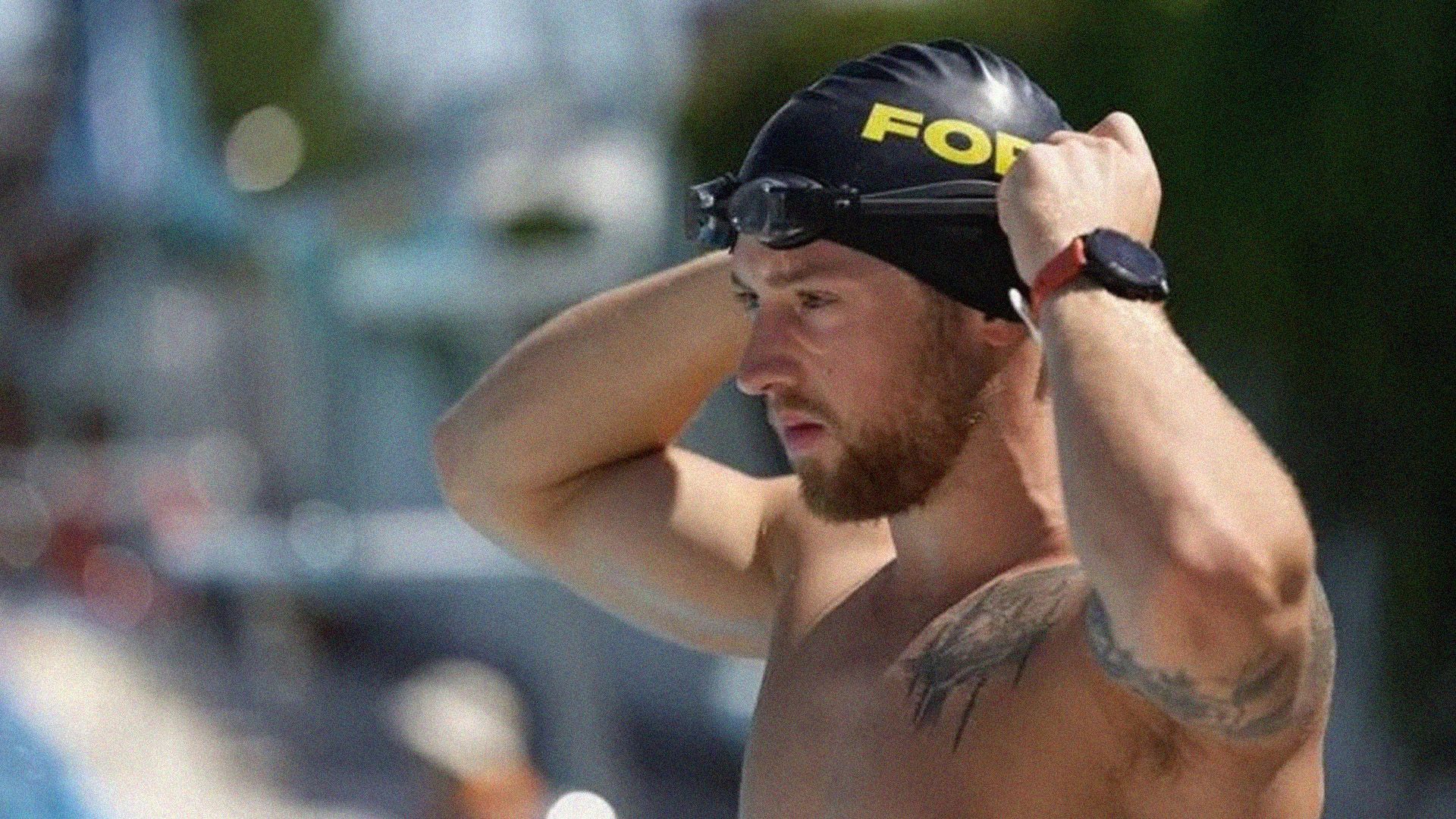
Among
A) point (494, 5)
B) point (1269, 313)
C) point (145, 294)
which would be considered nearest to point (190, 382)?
point (145, 294)

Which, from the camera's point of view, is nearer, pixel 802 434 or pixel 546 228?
pixel 802 434

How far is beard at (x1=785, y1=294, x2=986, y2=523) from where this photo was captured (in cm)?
264


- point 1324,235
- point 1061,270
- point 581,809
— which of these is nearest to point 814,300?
point 1061,270

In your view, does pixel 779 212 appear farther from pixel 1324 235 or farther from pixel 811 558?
pixel 1324 235

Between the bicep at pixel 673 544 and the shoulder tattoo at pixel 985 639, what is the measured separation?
1.97 feet

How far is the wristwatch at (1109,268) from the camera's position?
2301mm

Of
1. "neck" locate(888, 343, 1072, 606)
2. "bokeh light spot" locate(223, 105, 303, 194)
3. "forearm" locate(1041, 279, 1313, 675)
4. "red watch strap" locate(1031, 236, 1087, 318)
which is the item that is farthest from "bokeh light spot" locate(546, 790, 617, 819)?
"bokeh light spot" locate(223, 105, 303, 194)

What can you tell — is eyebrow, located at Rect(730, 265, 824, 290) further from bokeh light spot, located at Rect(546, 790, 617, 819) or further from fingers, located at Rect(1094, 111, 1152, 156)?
bokeh light spot, located at Rect(546, 790, 617, 819)

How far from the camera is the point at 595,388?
3.28 meters

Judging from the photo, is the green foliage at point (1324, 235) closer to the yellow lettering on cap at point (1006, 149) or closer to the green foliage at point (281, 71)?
the yellow lettering on cap at point (1006, 149)

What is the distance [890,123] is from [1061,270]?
0.42 metres

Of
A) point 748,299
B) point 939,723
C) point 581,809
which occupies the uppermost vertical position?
point 748,299

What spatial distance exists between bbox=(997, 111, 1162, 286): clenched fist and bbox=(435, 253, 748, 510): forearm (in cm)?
78

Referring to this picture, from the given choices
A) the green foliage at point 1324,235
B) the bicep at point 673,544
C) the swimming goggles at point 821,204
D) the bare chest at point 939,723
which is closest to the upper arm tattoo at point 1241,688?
the bare chest at point 939,723
